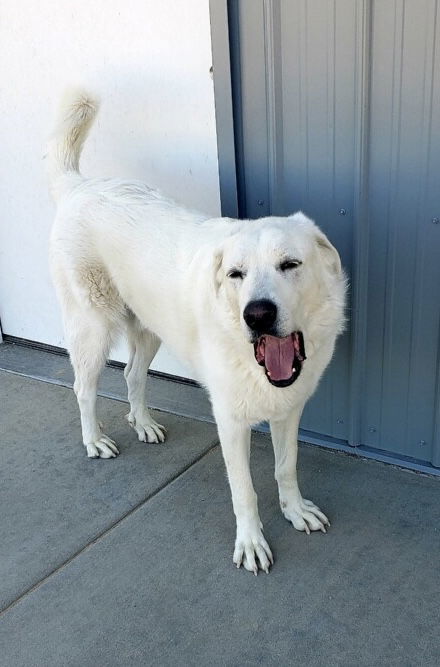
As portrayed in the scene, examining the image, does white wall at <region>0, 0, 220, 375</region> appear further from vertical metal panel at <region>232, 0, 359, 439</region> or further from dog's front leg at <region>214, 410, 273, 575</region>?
dog's front leg at <region>214, 410, 273, 575</region>

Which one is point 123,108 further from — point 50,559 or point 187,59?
point 50,559

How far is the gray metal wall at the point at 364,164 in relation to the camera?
8.18 ft

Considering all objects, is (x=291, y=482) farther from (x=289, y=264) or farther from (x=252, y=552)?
(x=289, y=264)

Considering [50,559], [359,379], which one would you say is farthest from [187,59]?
[50,559]

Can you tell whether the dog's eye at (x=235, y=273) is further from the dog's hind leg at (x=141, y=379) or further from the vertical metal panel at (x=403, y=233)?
the dog's hind leg at (x=141, y=379)

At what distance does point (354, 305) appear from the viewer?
2.89 meters

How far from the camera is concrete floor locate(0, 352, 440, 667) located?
2.11m

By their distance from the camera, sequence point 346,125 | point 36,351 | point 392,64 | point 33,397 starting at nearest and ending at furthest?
1. point 392,64
2. point 346,125
3. point 33,397
4. point 36,351

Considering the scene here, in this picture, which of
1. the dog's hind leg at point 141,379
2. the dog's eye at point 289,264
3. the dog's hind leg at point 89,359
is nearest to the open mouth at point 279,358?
the dog's eye at point 289,264

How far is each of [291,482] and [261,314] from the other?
1.01 m

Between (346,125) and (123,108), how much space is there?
145cm

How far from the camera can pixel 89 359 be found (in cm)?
320

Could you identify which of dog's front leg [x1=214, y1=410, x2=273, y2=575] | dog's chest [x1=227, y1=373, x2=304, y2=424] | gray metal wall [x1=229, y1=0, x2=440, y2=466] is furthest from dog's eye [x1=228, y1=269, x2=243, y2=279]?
gray metal wall [x1=229, y1=0, x2=440, y2=466]

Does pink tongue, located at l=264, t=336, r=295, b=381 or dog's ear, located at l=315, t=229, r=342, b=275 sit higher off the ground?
dog's ear, located at l=315, t=229, r=342, b=275
